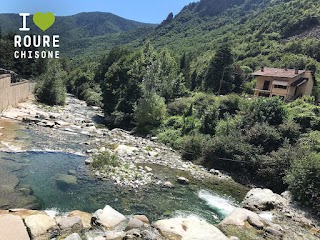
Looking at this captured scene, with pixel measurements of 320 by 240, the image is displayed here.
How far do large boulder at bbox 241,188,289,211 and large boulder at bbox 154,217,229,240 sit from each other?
4.78 meters

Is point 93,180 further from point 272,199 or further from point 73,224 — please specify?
point 272,199

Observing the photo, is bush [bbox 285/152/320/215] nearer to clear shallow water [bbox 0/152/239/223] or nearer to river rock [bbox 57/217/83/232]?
clear shallow water [bbox 0/152/239/223]

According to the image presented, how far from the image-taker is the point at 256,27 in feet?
318

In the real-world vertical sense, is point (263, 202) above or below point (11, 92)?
below

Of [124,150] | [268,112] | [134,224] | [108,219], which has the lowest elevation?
[124,150]

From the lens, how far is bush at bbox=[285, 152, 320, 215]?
15.1 meters

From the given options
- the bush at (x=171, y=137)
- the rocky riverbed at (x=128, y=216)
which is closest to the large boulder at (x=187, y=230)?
the rocky riverbed at (x=128, y=216)

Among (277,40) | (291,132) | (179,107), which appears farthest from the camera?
(277,40)

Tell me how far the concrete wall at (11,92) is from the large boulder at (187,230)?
2350 cm

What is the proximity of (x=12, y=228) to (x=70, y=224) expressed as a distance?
176 centimetres

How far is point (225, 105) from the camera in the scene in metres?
32.8

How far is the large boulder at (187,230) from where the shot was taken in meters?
10.3

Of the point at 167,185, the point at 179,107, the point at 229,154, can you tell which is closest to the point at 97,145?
the point at 167,185

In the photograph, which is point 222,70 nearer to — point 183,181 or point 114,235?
point 183,181
